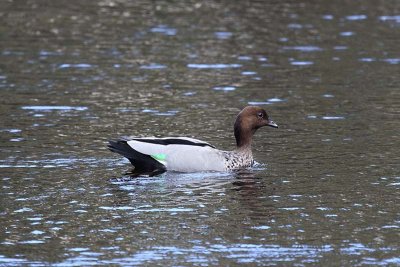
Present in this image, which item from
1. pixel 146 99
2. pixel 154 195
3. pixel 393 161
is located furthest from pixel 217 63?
pixel 154 195

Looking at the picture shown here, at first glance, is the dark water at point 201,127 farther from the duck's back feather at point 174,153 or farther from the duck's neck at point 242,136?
the duck's neck at point 242,136

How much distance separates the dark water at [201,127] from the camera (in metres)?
12.9

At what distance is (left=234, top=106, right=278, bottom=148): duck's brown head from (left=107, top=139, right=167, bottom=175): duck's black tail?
1545 mm

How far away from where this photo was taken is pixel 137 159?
56.0 ft

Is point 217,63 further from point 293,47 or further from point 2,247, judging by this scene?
point 2,247

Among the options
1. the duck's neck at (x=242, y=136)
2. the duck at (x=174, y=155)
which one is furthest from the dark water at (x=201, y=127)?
the duck's neck at (x=242, y=136)

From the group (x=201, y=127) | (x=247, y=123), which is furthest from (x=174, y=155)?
(x=201, y=127)

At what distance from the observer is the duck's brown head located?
18.1 meters

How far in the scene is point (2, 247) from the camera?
1257 cm

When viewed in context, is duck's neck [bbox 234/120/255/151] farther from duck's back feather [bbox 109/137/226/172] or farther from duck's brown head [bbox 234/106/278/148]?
duck's back feather [bbox 109/137/226/172]

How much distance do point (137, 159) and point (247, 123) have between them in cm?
219

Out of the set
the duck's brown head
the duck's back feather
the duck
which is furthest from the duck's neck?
the duck's back feather

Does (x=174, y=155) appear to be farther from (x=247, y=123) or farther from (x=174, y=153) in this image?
(x=247, y=123)

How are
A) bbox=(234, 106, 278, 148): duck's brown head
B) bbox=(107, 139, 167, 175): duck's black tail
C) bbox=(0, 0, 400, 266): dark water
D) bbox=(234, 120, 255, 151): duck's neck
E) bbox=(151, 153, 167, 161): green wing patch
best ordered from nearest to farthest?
bbox=(0, 0, 400, 266): dark water → bbox=(107, 139, 167, 175): duck's black tail → bbox=(151, 153, 167, 161): green wing patch → bbox=(234, 120, 255, 151): duck's neck → bbox=(234, 106, 278, 148): duck's brown head
